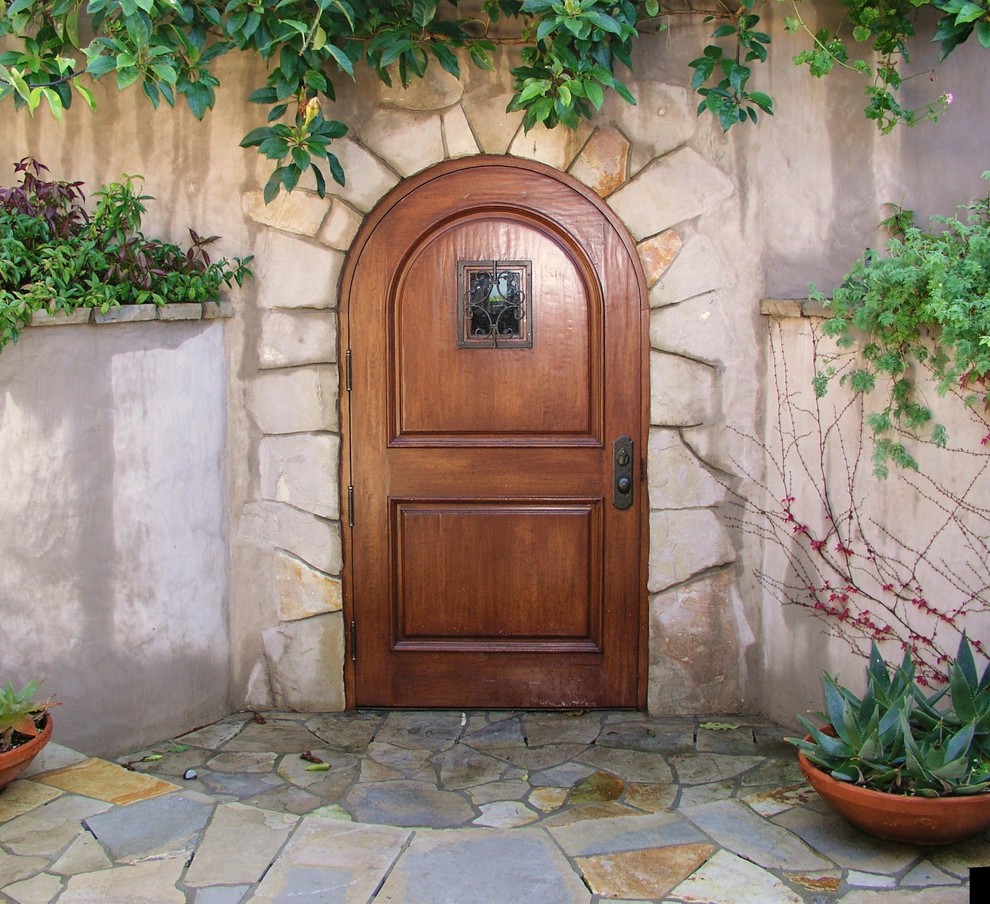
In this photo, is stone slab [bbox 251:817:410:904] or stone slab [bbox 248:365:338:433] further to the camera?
stone slab [bbox 248:365:338:433]

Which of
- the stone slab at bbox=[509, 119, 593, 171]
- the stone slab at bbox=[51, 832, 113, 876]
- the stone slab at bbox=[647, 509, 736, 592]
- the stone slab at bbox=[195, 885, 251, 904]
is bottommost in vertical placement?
the stone slab at bbox=[195, 885, 251, 904]

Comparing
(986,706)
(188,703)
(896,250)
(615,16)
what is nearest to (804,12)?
(615,16)

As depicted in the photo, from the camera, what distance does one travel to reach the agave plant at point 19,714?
3389 millimetres

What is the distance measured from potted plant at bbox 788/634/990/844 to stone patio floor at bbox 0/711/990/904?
0.12 m

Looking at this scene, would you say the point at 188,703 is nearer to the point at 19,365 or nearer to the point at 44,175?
the point at 19,365

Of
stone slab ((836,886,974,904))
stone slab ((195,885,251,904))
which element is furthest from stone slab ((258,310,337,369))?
stone slab ((836,886,974,904))

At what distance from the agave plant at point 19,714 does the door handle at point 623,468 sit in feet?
7.26

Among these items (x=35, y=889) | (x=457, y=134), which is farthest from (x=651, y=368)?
(x=35, y=889)

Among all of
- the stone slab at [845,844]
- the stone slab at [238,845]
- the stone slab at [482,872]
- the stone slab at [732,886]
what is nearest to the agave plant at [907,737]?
the stone slab at [845,844]

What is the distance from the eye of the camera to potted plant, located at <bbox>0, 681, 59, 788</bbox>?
3.35 metres

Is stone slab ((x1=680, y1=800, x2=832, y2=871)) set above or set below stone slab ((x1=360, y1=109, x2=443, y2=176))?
below

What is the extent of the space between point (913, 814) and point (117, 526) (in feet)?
9.12

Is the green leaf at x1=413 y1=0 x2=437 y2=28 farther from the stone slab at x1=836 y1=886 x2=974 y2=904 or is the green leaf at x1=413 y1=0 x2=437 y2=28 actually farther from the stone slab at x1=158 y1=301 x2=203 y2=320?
the stone slab at x1=836 y1=886 x2=974 y2=904

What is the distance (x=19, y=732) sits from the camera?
3.46 m
